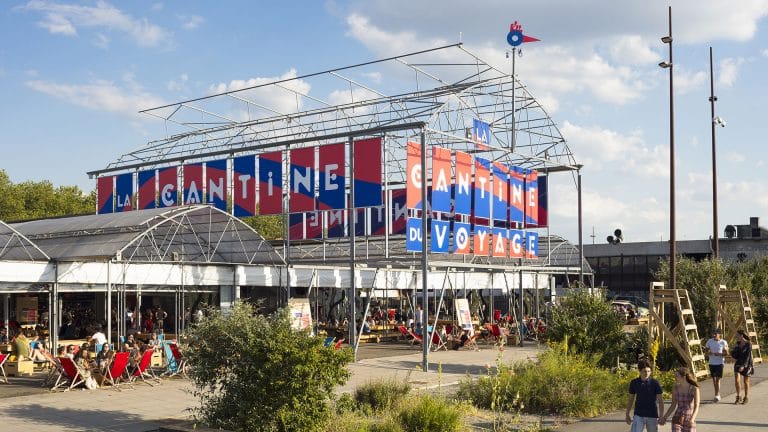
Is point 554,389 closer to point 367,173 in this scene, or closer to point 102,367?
point 102,367

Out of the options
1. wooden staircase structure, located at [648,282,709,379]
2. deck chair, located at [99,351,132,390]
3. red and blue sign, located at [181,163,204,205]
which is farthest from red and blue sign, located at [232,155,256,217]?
wooden staircase structure, located at [648,282,709,379]

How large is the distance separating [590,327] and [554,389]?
4.38 metres

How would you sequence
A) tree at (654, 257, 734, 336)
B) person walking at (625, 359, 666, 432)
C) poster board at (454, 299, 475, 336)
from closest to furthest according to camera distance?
person walking at (625, 359, 666, 432) → tree at (654, 257, 734, 336) → poster board at (454, 299, 475, 336)

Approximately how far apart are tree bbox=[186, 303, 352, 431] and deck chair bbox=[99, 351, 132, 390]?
5.50 m

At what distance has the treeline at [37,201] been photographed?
54.8 metres

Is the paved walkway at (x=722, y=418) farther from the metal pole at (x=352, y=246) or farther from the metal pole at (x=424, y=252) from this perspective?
the metal pole at (x=352, y=246)

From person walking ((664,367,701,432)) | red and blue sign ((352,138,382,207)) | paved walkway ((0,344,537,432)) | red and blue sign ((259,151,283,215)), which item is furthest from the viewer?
red and blue sign ((259,151,283,215))

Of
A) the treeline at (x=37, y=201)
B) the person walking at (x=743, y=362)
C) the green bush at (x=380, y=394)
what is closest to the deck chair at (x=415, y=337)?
the person walking at (x=743, y=362)

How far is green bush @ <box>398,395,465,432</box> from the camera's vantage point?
1096 cm

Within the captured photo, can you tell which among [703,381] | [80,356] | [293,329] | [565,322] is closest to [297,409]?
[293,329]

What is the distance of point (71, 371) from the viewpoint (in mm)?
16344

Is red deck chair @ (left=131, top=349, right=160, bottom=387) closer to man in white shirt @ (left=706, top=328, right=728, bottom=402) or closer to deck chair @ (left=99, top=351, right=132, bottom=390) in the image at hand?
deck chair @ (left=99, top=351, right=132, bottom=390)

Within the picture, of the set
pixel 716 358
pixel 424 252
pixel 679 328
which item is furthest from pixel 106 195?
pixel 716 358

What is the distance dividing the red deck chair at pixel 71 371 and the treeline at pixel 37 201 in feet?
132
